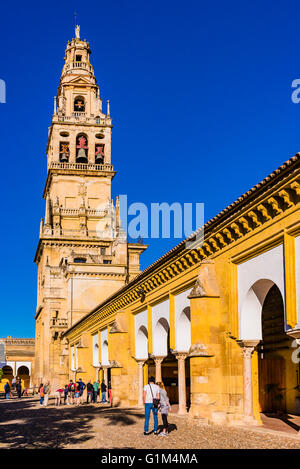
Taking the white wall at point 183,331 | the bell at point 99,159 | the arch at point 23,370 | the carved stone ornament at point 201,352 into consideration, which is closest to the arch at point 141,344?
the white wall at point 183,331

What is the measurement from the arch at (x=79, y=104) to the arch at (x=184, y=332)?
164 feet

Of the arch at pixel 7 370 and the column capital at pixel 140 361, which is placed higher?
the column capital at pixel 140 361

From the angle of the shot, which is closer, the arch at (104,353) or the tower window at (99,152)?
the arch at (104,353)

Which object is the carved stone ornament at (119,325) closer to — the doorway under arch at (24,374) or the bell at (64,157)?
the bell at (64,157)

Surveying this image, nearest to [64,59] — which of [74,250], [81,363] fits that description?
[74,250]

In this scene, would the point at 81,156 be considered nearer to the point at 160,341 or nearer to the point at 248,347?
the point at 160,341

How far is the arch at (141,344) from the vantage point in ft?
83.5

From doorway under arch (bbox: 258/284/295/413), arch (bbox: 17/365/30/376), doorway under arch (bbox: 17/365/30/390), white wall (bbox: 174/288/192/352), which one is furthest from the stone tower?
white wall (bbox: 174/288/192/352)

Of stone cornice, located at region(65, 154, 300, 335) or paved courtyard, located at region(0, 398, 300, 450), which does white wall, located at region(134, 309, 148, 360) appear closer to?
stone cornice, located at region(65, 154, 300, 335)

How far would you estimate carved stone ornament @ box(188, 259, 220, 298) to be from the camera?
16484 millimetres

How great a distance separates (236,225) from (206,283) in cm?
210

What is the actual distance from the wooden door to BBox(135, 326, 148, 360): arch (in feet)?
17.7
